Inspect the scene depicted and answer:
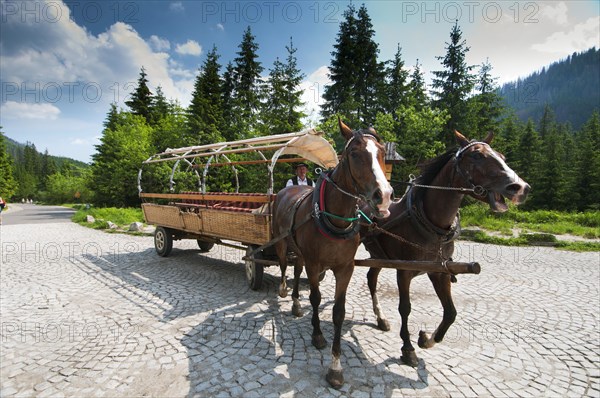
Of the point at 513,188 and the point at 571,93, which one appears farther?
the point at 571,93

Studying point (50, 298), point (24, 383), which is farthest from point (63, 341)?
point (50, 298)

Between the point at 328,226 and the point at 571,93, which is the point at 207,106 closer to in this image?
the point at 328,226

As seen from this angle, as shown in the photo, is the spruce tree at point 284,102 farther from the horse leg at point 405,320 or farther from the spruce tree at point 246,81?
the horse leg at point 405,320

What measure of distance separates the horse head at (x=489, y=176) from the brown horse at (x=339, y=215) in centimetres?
87

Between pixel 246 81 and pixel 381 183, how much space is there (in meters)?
26.3

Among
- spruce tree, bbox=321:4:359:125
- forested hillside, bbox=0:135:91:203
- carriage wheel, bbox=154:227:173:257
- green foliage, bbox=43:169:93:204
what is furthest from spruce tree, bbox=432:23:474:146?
green foliage, bbox=43:169:93:204

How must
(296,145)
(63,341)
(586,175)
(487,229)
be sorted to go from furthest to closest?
(586,175) < (487,229) < (296,145) < (63,341)

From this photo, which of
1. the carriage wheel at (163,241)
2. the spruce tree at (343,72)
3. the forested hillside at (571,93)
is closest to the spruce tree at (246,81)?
the spruce tree at (343,72)

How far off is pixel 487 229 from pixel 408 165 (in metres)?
8.73

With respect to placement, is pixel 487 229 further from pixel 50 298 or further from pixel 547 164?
pixel 547 164

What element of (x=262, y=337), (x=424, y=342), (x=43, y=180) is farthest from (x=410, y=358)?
(x=43, y=180)

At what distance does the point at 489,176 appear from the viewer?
257cm

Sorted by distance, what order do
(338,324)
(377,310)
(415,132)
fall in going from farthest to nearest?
(415,132)
(377,310)
(338,324)

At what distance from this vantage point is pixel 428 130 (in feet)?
64.7
